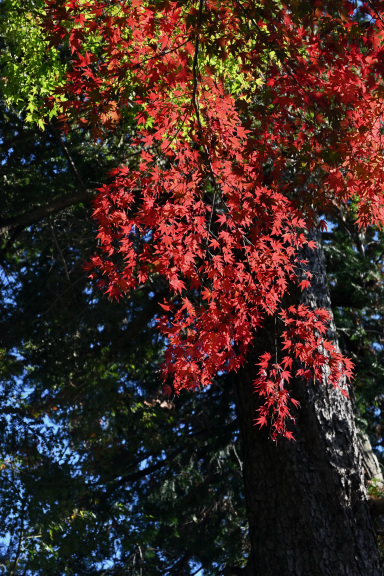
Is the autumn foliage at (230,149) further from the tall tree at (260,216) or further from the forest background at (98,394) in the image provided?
the forest background at (98,394)

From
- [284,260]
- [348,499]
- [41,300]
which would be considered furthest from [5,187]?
[348,499]

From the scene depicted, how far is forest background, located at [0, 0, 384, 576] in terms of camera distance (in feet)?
29.6

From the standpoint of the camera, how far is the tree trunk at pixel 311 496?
5203 mm

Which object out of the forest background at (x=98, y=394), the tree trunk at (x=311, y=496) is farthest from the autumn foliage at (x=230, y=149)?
the forest background at (x=98, y=394)

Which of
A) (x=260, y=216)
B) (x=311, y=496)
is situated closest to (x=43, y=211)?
(x=260, y=216)

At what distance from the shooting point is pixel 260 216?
15.8 ft

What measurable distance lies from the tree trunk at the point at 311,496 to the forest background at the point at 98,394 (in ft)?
9.88

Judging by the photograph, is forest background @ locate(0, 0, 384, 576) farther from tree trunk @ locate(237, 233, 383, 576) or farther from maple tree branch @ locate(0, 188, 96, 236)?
tree trunk @ locate(237, 233, 383, 576)

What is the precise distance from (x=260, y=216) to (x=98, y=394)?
593cm

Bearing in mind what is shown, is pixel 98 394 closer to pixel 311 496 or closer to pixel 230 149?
pixel 311 496

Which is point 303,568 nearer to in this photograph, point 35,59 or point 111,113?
point 111,113

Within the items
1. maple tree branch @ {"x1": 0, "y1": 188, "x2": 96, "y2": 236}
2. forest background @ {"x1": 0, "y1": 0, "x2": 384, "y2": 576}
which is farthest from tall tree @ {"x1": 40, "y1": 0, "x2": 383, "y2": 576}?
forest background @ {"x1": 0, "y1": 0, "x2": 384, "y2": 576}

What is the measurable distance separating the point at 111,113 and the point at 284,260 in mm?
1859

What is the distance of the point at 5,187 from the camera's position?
9.45m
